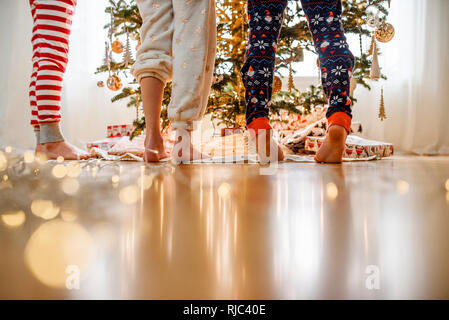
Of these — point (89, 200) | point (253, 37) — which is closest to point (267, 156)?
point (253, 37)

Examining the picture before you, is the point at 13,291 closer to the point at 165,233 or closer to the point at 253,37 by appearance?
the point at 165,233

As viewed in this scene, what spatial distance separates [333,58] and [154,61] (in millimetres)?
562

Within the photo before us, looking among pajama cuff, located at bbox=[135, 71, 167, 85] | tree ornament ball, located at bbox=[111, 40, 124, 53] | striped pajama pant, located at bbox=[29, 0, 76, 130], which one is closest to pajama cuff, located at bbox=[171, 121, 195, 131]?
pajama cuff, located at bbox=[135, 71, 167, 85]

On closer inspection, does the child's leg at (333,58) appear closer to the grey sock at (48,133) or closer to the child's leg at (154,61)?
the child's leg at (154,61)

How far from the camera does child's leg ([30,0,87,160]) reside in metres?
1.23

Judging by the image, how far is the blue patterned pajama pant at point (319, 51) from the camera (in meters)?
0.98

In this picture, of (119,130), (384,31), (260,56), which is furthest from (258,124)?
(119,130)

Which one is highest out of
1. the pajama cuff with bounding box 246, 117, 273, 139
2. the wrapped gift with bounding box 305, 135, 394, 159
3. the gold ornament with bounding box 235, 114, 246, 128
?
the gold ornament with bounding box 235, 114, 246, 128

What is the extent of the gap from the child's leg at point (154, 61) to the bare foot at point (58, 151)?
0.36 m

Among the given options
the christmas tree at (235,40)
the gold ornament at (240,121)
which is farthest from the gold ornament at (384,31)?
the gold ornament at (240,121)

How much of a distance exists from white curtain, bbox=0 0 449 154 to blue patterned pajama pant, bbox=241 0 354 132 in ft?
5.55

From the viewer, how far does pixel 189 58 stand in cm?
98

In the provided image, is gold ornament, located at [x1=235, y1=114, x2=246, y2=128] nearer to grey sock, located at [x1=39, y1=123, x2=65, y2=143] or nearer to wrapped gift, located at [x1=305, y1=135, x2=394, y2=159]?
wrapped gift, located at [x1=305, y1=135, x2=394, y2=159]

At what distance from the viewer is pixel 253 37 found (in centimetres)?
102
